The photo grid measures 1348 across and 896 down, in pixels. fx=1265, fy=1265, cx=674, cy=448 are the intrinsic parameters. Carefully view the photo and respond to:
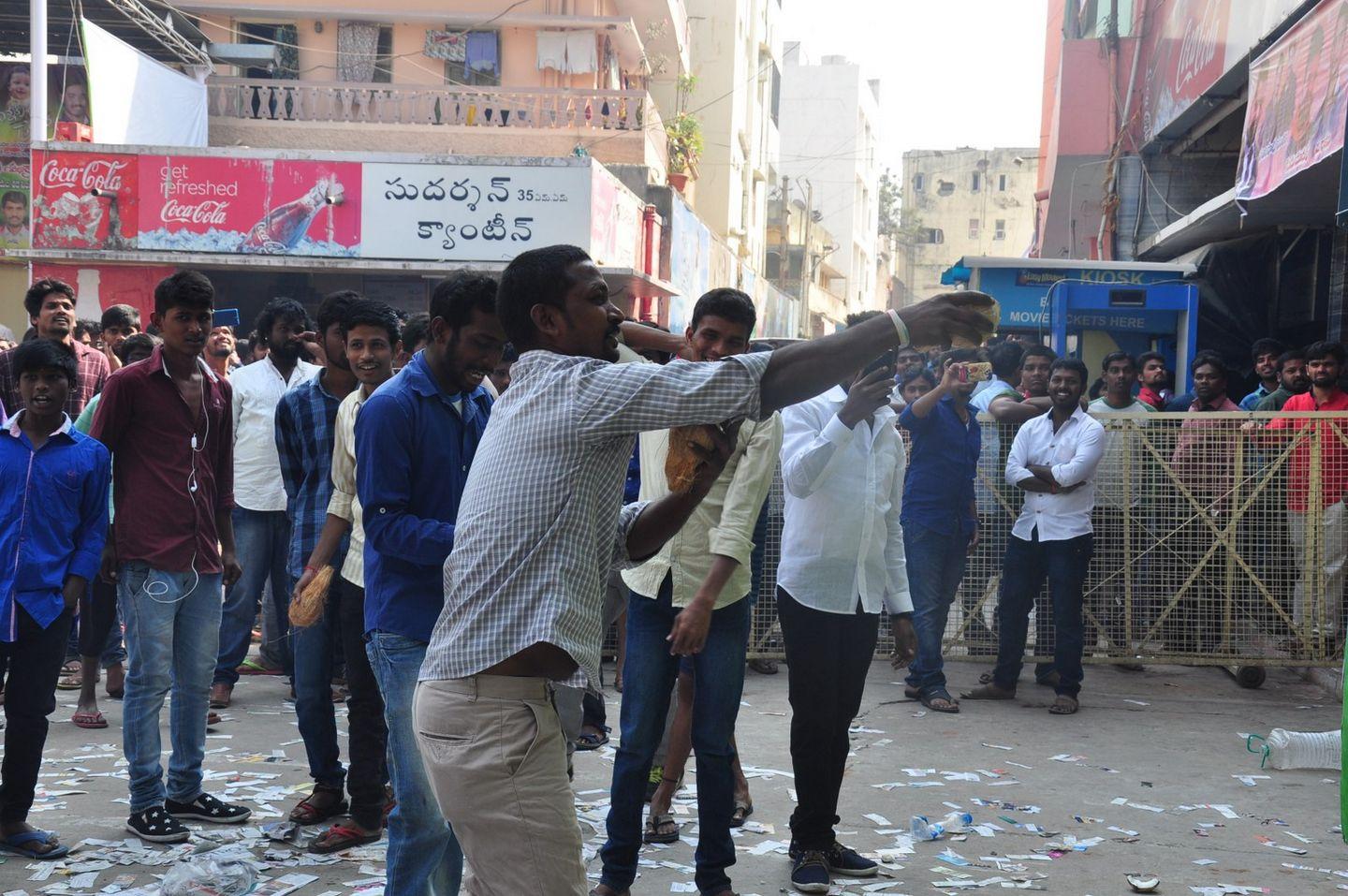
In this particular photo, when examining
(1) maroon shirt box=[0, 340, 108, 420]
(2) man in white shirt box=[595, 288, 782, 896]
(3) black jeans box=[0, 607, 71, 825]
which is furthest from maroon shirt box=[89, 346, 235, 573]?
(1) maroon shirt box=[0, 340, 108, 420]

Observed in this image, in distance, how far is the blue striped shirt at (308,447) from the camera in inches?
221

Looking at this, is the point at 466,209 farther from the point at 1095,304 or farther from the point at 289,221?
the point at 1095,304

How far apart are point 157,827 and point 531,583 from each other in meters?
3.04

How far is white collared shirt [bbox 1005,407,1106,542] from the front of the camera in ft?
25.3

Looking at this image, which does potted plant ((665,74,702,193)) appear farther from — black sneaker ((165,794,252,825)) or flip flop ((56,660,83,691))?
black sneaker ((165,794,252,825))

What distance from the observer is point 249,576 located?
7164 mm

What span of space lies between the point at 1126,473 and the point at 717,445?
6435mm

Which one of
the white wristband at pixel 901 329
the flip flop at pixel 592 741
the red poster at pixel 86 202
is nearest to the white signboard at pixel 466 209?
the red poster at pixel 86 202

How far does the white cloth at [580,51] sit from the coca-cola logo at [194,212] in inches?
393

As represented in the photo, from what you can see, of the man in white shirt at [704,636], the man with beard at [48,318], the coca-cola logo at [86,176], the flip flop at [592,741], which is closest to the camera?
the man in white shirt at [704,636]

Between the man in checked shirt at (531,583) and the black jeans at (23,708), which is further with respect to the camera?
the black jeans at (23,708)

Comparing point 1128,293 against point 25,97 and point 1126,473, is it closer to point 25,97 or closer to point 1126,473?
point 1126,473

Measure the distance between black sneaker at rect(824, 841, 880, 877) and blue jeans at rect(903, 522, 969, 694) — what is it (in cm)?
304

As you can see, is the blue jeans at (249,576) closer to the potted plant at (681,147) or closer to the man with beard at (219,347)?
the man with beard at (219,347)
